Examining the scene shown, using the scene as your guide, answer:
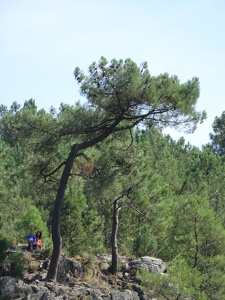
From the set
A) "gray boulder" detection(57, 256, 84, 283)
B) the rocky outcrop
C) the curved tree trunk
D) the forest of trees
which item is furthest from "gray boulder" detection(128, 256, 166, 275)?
the curved tree trunk

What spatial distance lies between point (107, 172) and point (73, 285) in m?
4.69

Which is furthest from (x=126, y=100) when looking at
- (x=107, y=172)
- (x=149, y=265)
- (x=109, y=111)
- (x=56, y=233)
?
(x=149, y=265)

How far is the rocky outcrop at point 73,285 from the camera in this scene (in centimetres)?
1711

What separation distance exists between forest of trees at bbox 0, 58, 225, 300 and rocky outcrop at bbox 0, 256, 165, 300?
687 millimetres

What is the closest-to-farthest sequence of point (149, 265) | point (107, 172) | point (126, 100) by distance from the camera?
point (126, 100) < point (107, 172) < point (149, 265)

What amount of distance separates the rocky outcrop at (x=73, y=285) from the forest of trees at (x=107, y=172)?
687mm

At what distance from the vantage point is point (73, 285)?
1902cm

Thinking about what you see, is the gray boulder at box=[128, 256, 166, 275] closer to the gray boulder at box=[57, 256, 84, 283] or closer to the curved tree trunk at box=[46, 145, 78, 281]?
the gray boulder at box=[57, 256, 84, 283]

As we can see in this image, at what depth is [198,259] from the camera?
84.6ft

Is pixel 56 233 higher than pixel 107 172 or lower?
lower

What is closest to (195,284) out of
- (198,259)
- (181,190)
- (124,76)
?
(198,259)

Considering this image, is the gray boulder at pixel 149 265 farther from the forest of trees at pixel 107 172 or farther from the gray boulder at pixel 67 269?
the gray boulder at pixel 67 269

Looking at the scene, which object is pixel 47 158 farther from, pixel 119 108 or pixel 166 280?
pixel 166 280

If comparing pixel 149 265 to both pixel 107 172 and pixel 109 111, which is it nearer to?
pixel 107 172
